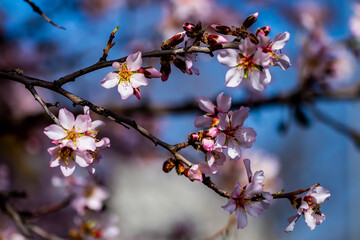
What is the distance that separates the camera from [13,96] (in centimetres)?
311

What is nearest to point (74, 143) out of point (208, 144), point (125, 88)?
point (125, 88)

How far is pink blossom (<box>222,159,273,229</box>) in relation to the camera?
896 mm

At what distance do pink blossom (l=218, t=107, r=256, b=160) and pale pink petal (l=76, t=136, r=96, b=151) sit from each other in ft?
0.87

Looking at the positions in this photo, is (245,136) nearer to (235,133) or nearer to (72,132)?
(235,133)

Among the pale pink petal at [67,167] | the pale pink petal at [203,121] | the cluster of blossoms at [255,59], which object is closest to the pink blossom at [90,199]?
the pale pink petal at [67,167]

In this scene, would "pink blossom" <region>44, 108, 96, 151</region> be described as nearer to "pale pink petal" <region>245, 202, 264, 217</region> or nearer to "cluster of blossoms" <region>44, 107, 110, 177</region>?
"cluster of blossoms" <region>44, 107, 110, 177</region>

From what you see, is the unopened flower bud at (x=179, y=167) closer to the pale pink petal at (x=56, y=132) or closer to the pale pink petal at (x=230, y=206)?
the pale pink petal at (x=230, y=206)

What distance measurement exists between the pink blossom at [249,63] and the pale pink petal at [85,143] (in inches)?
12.3

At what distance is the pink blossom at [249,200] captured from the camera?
2.94ft

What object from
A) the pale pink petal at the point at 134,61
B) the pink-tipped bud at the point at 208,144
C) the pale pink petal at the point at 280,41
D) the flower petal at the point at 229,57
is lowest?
the pink-tipped bud at the point at 208,144

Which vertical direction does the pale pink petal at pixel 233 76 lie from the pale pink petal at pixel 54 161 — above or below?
above

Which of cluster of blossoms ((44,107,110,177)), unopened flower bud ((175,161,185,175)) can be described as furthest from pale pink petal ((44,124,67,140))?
unopened flower bud ((175,161,185,175))

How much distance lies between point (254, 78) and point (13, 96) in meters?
2.59

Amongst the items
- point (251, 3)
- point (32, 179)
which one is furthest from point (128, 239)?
point (251, 3)
